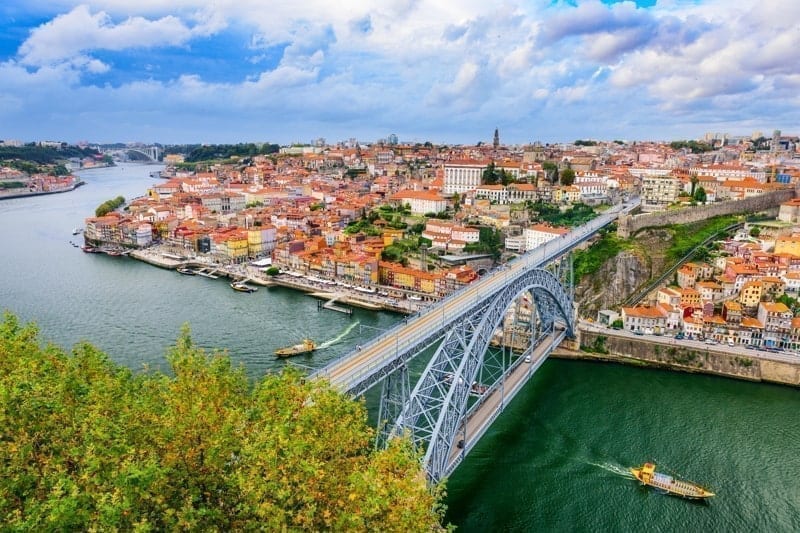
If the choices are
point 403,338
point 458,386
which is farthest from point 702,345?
point 403,338

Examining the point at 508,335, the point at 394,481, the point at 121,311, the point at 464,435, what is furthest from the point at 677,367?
the point at 121,311

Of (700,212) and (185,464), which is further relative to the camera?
(700,212)

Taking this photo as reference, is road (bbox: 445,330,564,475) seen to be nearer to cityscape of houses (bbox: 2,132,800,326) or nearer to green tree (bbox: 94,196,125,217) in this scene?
cityscape of houses (bbox: 2,132,800,326)

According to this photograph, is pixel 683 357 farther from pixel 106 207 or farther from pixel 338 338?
pixel 106 207

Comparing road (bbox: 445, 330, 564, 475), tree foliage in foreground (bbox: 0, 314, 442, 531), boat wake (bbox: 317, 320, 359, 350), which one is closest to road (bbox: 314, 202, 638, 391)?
road (bbox: 445, 330, 564, 475)

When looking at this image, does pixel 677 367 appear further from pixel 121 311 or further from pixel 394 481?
pixel 121 311

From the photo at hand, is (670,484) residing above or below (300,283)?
below

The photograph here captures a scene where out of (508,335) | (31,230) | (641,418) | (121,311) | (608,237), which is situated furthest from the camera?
(31,230)
